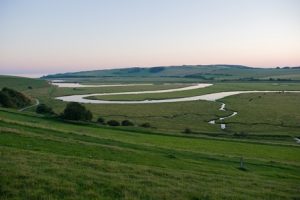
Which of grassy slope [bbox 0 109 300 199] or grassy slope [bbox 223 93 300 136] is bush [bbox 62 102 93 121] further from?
grassy slope [bbox 0 109 300 199]

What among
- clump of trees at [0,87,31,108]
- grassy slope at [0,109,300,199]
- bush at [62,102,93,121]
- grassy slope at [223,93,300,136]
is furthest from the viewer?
clump of trees at [0,87,31,108]

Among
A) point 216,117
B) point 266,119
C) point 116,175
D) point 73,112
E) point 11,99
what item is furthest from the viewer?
point 11,99

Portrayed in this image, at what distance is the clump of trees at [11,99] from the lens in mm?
73750

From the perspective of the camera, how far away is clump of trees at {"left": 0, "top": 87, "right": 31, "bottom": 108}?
73.8 m

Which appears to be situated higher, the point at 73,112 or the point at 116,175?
the point at 116,175

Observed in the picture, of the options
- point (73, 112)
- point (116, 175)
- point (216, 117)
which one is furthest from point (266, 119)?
point (116, 175)

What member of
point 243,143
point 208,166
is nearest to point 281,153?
point 243,143

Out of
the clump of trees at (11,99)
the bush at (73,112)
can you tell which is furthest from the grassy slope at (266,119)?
the clump of trees at (11,99)

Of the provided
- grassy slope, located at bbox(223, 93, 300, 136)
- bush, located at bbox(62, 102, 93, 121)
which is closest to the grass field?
grassy slope, located at bbox(223, 93, 300, 136)

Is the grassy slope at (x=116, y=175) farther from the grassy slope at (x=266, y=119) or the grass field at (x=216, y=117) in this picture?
the grassy slope at (x=266, y=119)

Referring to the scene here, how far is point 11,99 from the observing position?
78375mm

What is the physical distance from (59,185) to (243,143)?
33.1 m

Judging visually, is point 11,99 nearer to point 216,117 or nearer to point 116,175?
point 216,117

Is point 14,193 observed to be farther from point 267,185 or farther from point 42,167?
point 267,185
